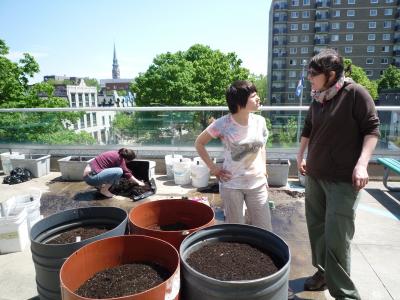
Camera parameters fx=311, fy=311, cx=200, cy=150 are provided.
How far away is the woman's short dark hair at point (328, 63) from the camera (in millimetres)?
2115

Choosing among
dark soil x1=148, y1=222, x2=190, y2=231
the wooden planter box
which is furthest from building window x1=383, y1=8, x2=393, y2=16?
dark soil x1=148, y1=222, x2=190, y2=231

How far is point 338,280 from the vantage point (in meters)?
2.26

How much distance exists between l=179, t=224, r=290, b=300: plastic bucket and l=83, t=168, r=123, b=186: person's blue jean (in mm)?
3358

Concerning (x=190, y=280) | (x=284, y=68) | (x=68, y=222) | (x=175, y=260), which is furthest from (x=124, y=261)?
(x=284, y=68)

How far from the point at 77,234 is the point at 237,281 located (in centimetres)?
134

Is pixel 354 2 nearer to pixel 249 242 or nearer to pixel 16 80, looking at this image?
pixel 16 80

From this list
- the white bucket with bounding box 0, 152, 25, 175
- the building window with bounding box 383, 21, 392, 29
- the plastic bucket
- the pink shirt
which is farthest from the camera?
the building window with bounding box 383, 21, 392, 29

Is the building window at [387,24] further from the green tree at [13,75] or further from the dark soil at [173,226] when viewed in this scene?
the dark soil at [173,226]

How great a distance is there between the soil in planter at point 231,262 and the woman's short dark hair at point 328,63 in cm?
129

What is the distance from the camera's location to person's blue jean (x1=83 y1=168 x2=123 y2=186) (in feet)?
16.5

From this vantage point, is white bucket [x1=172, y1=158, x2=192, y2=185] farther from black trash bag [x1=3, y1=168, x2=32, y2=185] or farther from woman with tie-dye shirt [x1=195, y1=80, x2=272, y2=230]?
woman with tie-dye shirt [x1=195, y1=80, x2=272, y2=230]

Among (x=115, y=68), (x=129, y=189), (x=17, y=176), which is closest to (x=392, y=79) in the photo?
(x=129, y=189)

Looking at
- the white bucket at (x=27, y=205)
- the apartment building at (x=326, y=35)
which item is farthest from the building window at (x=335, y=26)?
the white bucket at (x=27, y=205)

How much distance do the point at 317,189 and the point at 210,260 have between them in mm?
1157
